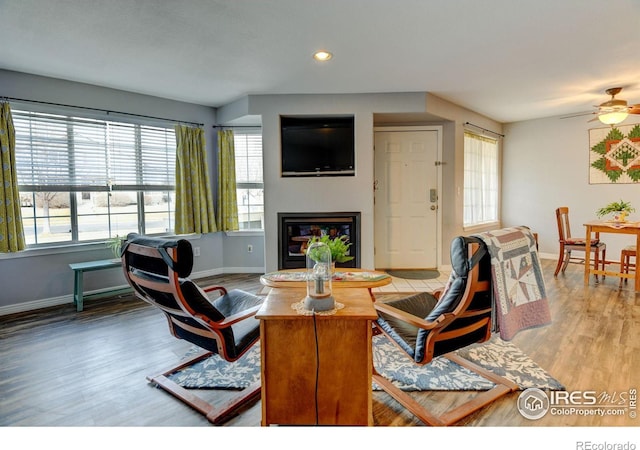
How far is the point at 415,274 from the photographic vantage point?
15.8ft

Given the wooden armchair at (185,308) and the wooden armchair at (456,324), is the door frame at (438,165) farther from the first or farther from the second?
the wooden armchair at (185,308)

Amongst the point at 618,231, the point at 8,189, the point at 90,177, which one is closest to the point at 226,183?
the point at 90,177

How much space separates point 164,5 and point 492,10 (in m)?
2.15

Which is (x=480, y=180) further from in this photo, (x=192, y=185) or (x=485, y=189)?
(x=192, y=185)

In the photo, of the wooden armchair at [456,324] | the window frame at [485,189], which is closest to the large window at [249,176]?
the window frame at [485,189]

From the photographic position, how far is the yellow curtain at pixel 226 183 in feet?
16.0

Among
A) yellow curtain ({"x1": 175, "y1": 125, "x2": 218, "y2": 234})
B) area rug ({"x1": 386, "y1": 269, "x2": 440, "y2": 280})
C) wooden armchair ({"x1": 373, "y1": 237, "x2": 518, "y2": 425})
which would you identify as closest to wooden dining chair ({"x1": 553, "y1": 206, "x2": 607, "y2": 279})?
area rug ({"x1": 386, "y1": 269, "x2": 440, "y2": 280})

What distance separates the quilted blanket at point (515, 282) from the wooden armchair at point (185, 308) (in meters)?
1.29

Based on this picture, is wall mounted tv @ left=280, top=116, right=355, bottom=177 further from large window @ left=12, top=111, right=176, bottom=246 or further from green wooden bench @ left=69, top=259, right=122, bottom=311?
green wooden bench @ left=69, top=259, right=122, bottom=311

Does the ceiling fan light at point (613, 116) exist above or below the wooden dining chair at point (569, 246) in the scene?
above

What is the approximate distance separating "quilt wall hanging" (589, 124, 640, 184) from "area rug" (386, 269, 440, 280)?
2999 mm

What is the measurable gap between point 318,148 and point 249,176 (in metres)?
1.31

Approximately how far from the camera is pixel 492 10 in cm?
234
